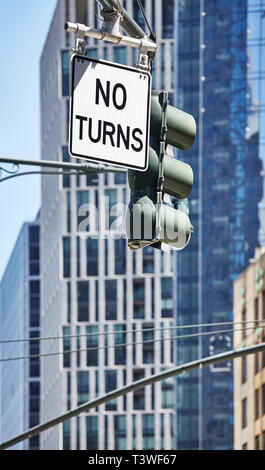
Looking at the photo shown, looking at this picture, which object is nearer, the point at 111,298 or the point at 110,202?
the point at 111,298

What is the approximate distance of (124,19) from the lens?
11.1m

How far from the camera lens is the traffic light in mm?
10625

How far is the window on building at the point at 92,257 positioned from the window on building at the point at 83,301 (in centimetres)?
125

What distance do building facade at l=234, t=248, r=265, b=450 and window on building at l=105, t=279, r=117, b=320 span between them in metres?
31.2

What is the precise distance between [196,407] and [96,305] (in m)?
14.4

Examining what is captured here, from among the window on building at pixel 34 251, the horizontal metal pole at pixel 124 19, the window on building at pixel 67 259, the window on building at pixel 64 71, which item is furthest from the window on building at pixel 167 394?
the horizontal metal pole at pixel 124 19

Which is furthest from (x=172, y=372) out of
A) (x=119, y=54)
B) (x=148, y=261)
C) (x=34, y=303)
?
(x=34, y=303)

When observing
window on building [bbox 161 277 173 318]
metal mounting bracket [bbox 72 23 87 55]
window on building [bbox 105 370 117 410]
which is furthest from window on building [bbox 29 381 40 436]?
metal mounting bracket [bbox 72 23 87 55]

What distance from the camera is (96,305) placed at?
130750mm

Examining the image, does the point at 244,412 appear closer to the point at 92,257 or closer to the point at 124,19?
the point at 92,257

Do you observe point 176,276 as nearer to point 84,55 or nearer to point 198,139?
point 198,139

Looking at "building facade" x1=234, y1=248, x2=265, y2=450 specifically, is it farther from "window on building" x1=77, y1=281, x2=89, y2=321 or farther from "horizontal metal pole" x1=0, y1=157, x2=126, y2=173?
"horizontal metal pole" x1=0, y1=157, x2=126, y2=173

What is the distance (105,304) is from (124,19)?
119617 millimetres

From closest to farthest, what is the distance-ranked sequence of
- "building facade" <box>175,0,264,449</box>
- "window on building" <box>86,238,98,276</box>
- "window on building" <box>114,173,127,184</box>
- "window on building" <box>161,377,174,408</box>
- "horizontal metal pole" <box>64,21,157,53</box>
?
"horizontal metal pole" <box>64,21,157,53</box> → "window on building" <box>161,377,174,408</box> → "window on building" <box>86,238,98,276</box> → "window on building" <box>114,173,127,184</box> → "building facade" <box>175,0,264,449</box>
